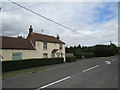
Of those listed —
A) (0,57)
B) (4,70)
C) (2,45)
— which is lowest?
(4,70)

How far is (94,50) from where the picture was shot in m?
66.6

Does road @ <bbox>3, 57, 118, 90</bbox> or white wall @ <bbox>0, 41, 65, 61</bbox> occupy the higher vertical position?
white wall @ <bbox>0, 41, 65, 61</bbox>

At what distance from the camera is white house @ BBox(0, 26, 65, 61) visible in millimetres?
23922

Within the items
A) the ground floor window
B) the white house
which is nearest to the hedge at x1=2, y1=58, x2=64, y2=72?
the white house

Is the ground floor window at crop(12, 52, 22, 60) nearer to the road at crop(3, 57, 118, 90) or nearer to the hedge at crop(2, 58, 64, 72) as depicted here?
the hedge at crop(2, 58, 64, 72)

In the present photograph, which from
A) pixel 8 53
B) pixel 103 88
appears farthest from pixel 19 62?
pixel 103 88

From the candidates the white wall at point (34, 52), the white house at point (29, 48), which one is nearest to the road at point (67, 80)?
the white wall at point (34, 52)

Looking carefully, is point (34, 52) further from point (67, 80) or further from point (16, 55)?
point (67, 80)

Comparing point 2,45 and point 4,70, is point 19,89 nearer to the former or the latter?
point 4,70

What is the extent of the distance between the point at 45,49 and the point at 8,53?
10.9m

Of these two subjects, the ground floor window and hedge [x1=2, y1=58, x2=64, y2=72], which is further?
the ground floor window

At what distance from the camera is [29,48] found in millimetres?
28266

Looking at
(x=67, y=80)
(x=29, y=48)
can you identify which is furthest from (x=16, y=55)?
(x=67, y=80)

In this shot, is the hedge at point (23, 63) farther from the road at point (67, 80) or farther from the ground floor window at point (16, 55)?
the road at point (67, 80)
